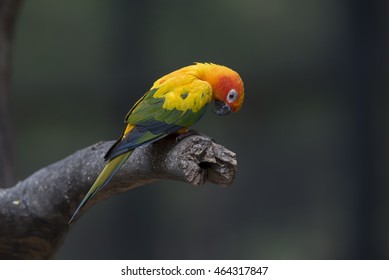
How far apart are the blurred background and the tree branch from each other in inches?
68.9

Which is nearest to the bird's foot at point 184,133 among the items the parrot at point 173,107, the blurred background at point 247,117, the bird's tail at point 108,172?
the parrot at point 173,107

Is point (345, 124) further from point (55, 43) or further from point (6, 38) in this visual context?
point (6, 38)

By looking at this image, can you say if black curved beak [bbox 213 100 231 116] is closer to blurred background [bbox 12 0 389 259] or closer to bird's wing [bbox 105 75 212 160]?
bird's wing [bbox 105 75 212 160]

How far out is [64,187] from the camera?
2.65 meters

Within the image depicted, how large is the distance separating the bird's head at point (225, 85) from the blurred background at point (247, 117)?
1.96 meters

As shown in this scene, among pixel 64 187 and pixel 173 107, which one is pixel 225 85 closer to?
pixel 173 107

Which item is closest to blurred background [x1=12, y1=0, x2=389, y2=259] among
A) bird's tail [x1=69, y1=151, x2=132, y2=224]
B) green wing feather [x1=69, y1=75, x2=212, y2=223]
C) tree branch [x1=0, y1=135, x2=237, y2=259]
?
tree branch [x1=0, y1=135, x2=237, y2=259]

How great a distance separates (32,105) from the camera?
468cm

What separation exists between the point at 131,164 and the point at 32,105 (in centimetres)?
243

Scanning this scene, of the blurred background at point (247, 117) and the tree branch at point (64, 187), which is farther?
the blurred background at point (247, 117)

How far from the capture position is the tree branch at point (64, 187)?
2.23 m

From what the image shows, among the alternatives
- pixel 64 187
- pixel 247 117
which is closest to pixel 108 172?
pixel 64 187

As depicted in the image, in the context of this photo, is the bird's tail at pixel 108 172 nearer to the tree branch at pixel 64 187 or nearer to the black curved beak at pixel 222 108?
the tree branch at pixel 64 187

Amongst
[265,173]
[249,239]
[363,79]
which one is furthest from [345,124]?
[249,239]
